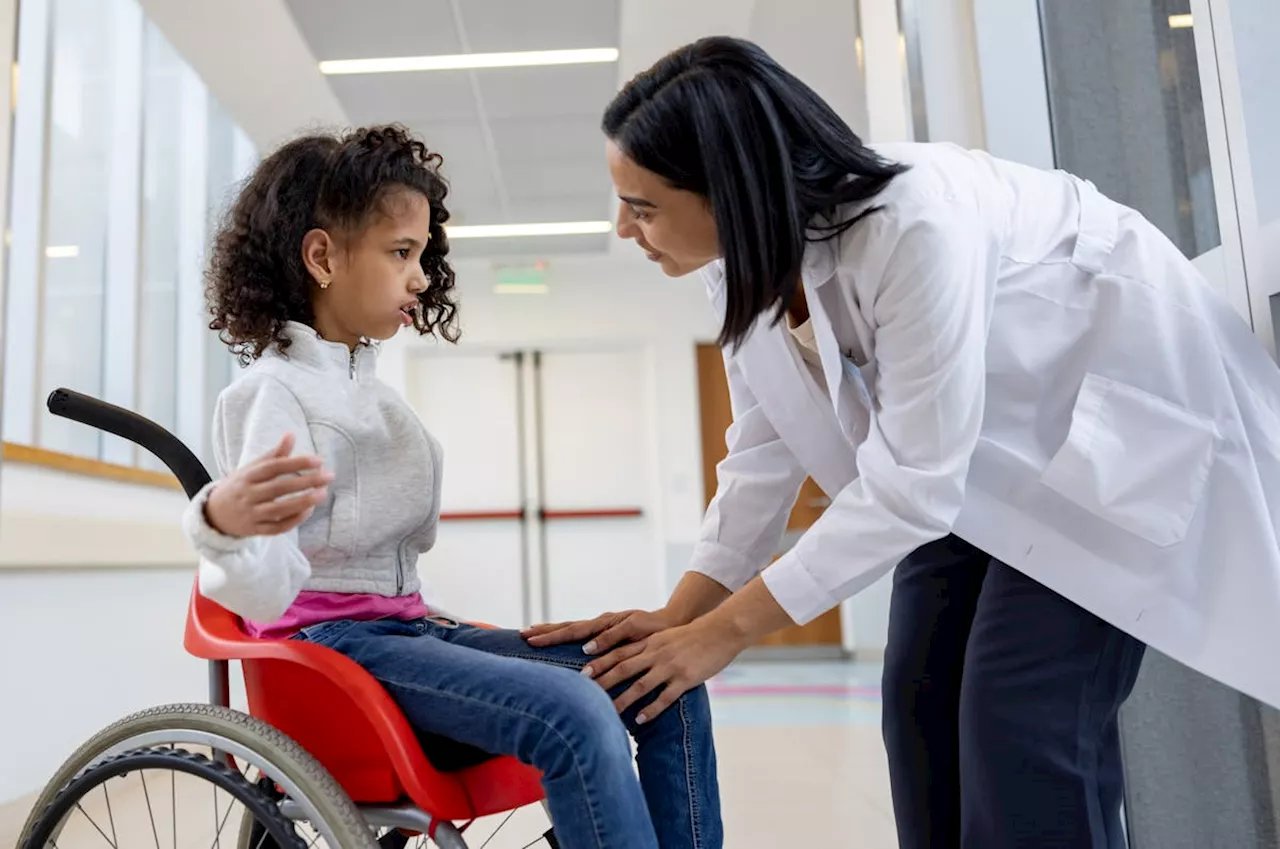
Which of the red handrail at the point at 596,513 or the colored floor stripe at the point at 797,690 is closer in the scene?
the colored floor stripe at the point at 797,690

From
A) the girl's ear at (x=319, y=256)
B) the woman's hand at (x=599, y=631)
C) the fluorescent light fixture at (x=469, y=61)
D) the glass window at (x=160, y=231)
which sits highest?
the fluorescent light fixture at (x=469, y=61)

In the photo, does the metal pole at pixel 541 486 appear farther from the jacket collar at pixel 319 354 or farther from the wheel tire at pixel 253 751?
the wheel tire at pixel 253 751

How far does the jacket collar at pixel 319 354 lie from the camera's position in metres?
1.05

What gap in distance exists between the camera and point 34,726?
253cm

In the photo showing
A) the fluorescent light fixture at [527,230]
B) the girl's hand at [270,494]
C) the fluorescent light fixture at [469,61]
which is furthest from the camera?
the fluorescent light fixture at [527,230]

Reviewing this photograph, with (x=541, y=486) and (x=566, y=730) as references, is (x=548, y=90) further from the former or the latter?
(x=566, y=730)

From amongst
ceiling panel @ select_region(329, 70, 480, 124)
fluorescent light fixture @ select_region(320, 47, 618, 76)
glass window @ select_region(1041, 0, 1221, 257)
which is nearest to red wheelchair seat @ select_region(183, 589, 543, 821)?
glass window @ select_region(1041, 0, 1221, 257)

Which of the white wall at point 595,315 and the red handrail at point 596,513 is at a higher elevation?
the white wall at point 595,315

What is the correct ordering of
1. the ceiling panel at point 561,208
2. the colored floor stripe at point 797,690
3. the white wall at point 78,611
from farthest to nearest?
the ceiling panel at point 561,208 < the colored floor stripe at point 797,690 < the white wall at point 78,611

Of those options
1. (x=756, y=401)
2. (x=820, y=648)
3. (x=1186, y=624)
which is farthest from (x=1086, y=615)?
(x=820, y=648)

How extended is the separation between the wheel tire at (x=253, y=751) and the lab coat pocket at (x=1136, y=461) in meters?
0.68

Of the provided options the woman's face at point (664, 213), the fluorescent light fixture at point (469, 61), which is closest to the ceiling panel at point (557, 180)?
the fluorescent light fixture at point (469, 61)

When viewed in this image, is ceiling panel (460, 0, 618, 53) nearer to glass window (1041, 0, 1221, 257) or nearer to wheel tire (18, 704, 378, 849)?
glass window (1041, 0, 1221, 257)

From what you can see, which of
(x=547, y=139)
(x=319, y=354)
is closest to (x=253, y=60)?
(x=547, y=139)
